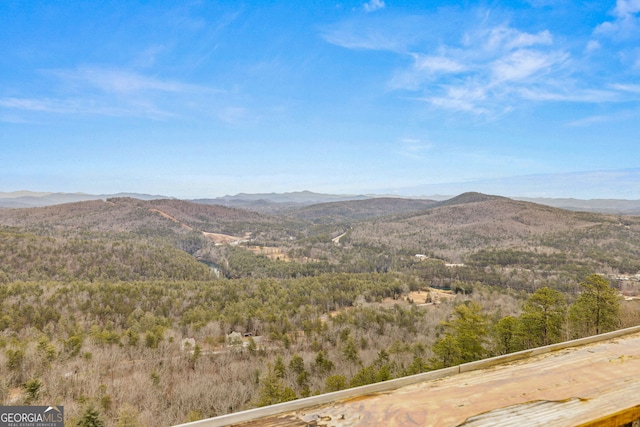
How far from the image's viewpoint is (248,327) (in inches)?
1838

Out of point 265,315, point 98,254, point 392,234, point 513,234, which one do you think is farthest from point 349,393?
point 513,234

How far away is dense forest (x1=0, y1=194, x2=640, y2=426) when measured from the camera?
61.9ft

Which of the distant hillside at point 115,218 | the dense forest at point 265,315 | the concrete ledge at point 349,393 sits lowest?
the dense forest at point 265,315

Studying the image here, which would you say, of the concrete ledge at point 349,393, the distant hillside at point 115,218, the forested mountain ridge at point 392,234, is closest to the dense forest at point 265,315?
the forested mountain ridge at point 392,234

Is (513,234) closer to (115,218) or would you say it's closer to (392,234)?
(392,234)

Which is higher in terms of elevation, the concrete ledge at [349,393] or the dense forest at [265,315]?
the concrete ledge at [349,393]

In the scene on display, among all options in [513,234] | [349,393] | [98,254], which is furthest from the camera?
[513,234]

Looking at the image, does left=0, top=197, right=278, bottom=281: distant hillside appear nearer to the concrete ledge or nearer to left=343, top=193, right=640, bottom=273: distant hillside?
left=343, top=193, right=640, bottom=273: distant hillside

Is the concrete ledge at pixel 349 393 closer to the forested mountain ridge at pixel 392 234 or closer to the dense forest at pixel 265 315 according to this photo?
the dense forest at pixel 265 315

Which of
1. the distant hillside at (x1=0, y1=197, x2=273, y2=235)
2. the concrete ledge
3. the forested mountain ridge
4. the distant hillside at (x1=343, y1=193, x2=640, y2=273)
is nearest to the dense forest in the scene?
the distant hillside at (x1=343, y1=193, x2=640, y2=273)

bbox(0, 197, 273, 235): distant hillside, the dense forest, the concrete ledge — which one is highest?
the concrete ledge

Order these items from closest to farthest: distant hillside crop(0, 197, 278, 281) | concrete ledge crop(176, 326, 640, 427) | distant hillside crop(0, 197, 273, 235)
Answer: concrete ledge crop(176, 326, 640, 427), distant hillside crop(0, 197, 278, 281), distant hillside crop(0, 197, 273, 235)

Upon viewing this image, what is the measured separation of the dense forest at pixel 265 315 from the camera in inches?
743

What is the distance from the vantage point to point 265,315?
48.0 meters
